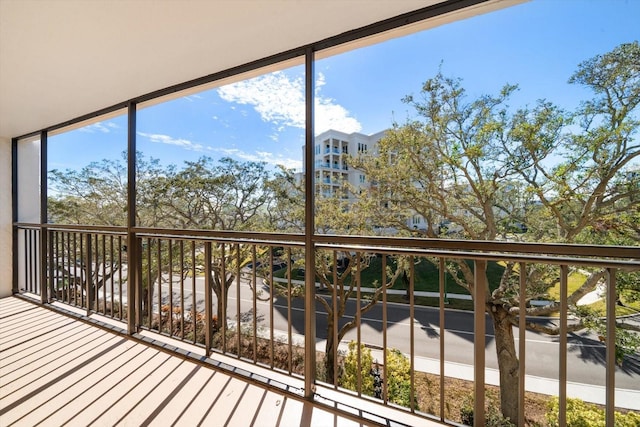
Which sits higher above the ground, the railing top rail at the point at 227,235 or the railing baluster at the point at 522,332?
the railing top rail at the point at 227,235

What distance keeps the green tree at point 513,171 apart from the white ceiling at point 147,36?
1376mm

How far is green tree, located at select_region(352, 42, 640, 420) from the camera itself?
72.8 inches

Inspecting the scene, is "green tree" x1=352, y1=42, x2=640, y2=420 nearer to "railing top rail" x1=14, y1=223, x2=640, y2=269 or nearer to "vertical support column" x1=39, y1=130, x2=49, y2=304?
"railing top rail" x1=14, y1=223, x2=640, y2=269

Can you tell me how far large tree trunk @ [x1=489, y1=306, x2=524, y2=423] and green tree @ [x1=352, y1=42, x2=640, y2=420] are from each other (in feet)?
0.03

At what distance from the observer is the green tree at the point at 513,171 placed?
1849 millimetres

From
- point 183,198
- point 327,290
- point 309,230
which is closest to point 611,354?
point 309,230

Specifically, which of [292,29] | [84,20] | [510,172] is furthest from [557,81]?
[84,20]

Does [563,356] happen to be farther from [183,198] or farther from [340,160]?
[183,198]

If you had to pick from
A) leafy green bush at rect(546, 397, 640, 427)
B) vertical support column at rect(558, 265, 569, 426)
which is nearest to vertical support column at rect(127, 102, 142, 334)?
vertical support column at rect(558, 265, 569, 426)

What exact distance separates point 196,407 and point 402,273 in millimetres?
2602

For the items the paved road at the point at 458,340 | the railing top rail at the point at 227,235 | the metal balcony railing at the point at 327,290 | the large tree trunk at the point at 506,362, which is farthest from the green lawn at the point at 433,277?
the railing top rail at the point at 227,235

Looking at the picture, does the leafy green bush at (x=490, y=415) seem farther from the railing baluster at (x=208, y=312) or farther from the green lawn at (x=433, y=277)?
the railing baluster at (x=208, y=312)

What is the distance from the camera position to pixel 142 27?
153cm

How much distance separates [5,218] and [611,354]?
5666mm
